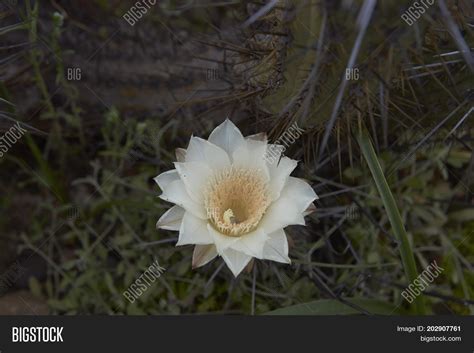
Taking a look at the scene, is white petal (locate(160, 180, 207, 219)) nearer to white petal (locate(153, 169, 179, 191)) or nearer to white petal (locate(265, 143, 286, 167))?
white petal (locate(153, 169, 179, 191))

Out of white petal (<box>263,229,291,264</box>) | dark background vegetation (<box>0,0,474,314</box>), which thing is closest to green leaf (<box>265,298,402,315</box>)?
dark background vegetation (<box>0,0,474,314</box>)

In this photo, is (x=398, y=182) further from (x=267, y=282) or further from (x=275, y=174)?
(x=275, y=174)

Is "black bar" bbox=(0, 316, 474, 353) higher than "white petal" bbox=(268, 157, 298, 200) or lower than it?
lower

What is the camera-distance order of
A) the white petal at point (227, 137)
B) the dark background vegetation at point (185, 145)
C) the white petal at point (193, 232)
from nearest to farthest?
the white petal at point (193, 232) < the white petal at point (227, 137) < the dark background vegetation at point (185, 145)

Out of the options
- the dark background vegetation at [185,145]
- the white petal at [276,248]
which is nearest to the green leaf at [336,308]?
the dark background vegetation at [185,145]

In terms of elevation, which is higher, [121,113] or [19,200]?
[121,113]

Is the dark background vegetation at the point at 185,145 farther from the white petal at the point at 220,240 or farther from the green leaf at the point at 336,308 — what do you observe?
the white petal at the point at 220,240

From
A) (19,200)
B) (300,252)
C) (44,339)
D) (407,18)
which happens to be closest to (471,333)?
(300,252)
